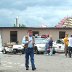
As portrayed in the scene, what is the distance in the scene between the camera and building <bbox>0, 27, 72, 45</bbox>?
154ft

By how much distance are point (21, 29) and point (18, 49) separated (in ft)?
40.4

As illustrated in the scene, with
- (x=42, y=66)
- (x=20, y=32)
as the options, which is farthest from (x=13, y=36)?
(x=42, y=66)

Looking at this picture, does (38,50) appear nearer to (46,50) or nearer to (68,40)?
(46,50)

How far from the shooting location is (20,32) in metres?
47.5

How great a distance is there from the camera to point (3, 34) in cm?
4669

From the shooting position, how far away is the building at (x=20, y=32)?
46.8 meters

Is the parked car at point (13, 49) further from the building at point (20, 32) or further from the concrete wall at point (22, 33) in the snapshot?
the concrete wall at point (22, 33)

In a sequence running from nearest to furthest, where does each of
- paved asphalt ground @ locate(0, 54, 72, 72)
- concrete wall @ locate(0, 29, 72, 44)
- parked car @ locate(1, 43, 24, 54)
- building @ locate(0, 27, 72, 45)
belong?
paved asphalt ground @ locate(0, 54, 72, 72)
parked car @ locate(1, 43, 24, 54)
concrete wall @ locate(0, 29, 72, 44)
building @ locate(0, 27, 72, 45)

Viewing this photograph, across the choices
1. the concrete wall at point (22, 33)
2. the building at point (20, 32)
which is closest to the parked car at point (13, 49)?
the building at point (20, 32)

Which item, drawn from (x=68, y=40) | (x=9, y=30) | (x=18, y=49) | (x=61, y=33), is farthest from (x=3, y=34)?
(x=68, y=40)

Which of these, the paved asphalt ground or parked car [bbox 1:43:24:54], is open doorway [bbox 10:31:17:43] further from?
the paved asphalt ground

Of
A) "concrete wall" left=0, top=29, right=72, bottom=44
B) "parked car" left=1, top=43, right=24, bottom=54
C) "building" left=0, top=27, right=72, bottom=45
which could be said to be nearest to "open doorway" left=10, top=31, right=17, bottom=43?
→ "building" left=0, top=27, right=72, bottom=45

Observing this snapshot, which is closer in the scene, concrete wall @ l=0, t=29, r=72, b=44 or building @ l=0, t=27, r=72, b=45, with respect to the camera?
concrete wall @ l=0, t=29, r=72, b=44

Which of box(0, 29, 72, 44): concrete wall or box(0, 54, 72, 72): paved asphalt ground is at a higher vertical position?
box(0, 29, 72, 44): concrete wall
